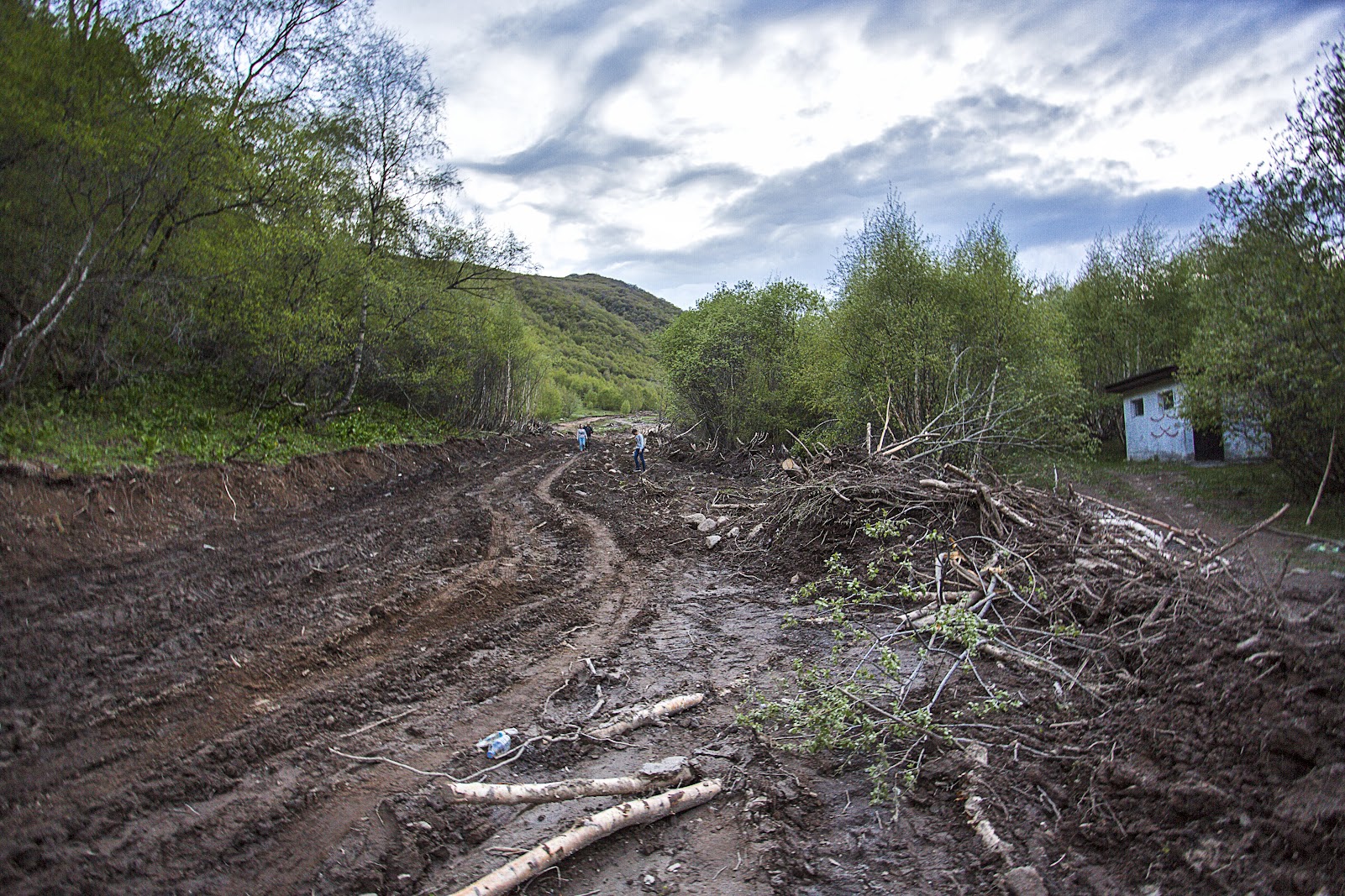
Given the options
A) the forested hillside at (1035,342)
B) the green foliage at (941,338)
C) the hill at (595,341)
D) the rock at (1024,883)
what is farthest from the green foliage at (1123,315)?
the rock at (1024,883)

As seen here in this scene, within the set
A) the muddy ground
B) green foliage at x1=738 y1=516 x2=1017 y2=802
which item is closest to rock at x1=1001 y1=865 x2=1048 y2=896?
the muddy ground

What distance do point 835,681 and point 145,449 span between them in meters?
11.7

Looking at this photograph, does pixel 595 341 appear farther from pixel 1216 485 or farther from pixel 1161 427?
pixel 1216 485

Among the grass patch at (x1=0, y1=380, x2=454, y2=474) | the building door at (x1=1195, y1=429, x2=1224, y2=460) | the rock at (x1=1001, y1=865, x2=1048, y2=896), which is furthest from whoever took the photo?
the building door at (x1=1195, y1=429, x2=1224, y2=460)

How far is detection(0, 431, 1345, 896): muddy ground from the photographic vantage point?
2.92 meters

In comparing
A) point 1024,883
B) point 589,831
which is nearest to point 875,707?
point 1024,883

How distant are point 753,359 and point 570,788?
66.2ft

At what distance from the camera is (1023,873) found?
2.89 meters

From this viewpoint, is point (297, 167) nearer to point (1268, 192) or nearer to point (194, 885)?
point (194, 885)

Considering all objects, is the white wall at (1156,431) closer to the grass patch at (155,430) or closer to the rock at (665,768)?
the rock at (665,768)

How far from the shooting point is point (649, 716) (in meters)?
4.58

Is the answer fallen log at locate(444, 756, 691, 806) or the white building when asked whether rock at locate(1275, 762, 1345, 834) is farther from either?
the white building

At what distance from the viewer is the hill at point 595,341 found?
62.4 metres

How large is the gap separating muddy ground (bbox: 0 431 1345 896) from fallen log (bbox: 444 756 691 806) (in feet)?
0.47
